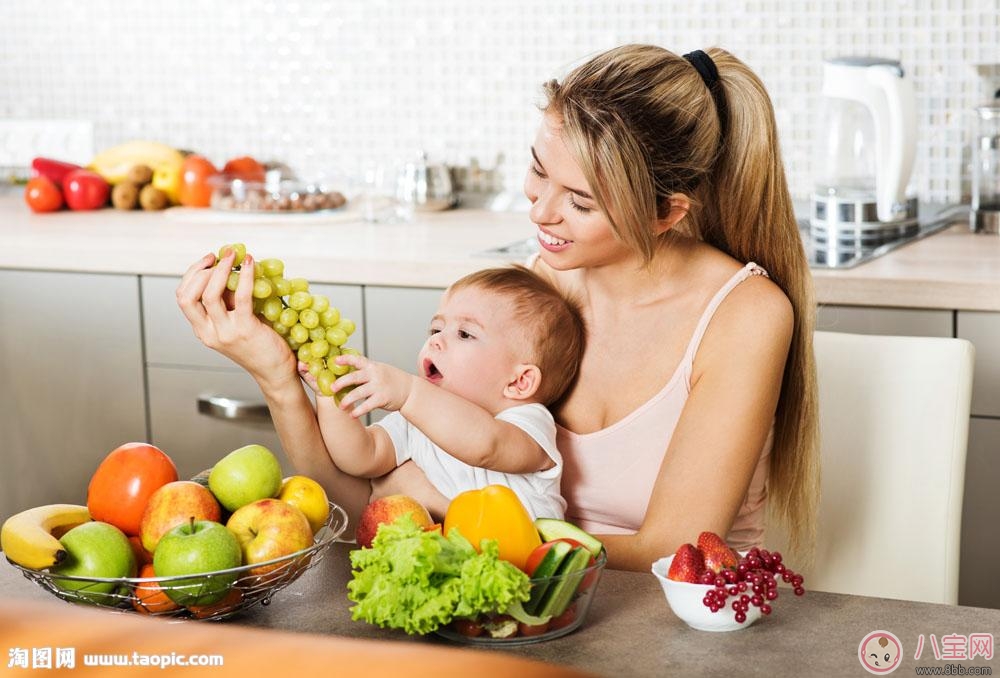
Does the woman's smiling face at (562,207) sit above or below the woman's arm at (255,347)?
above

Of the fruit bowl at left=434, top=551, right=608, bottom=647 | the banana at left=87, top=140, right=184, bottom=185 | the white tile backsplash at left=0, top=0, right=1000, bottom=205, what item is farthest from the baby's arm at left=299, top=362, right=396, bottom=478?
the banana at left=87, top=140, right=184, bottom=185

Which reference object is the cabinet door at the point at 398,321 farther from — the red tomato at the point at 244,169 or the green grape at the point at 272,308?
the green grape at the point at 272,308

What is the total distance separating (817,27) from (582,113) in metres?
1.43

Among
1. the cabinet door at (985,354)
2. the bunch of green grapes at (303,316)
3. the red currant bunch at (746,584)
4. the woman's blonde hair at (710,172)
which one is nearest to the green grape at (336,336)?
the bunch of green grapes at (303,316)

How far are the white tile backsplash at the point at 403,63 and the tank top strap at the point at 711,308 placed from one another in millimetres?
1251

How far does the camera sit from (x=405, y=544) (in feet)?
2.89

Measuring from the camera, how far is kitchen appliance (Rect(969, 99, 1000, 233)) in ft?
7.73

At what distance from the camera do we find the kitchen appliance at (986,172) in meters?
2.36

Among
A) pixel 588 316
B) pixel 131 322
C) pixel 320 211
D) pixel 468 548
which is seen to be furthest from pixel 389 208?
pixel 468 548

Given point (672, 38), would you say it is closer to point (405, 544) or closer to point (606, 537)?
point (606, 537)

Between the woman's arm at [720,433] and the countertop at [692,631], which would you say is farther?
the woman's arm at [720,433]

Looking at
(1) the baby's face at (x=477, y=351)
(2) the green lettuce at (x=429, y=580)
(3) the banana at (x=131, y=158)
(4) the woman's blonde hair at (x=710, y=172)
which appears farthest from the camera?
(3) the banana at (x=131, y=158)

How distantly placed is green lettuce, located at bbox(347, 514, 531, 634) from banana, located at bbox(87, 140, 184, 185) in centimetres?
234

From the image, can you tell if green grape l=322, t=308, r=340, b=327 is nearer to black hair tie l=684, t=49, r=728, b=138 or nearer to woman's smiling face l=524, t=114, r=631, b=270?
woman's smiling face l=524, t=114, r=631, b=270
